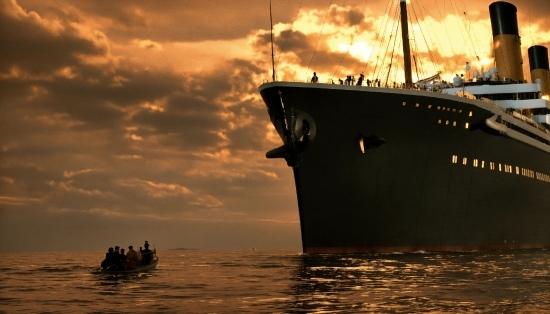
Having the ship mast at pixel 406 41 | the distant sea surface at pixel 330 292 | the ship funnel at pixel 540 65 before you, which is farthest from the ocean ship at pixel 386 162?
the ship funnel at pixel 540 65

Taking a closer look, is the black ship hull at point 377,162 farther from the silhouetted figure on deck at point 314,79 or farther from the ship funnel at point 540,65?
the ship funnel at point 540,65

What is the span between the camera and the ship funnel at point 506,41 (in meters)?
73.6

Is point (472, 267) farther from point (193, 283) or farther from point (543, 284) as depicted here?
point (193, 283)

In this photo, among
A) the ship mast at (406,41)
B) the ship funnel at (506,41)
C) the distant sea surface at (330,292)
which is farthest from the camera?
the ship funnel at (506,41)

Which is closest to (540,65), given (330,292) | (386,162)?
(386,162)

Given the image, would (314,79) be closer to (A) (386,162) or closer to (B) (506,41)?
(A) (386,162)

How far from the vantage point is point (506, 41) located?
74.0 metres

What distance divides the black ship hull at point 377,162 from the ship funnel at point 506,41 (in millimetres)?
28714

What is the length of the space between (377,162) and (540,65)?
48.2 meters

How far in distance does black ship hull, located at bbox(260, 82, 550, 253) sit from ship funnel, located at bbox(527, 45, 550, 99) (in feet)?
125

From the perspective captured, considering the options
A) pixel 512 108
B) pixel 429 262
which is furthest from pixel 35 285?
pixel 512 108

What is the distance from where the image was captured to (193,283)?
33.6m

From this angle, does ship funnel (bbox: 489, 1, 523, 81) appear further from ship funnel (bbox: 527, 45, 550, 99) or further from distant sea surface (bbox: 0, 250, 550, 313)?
distant sea surface (bbox: 0, 250, 550, 313)

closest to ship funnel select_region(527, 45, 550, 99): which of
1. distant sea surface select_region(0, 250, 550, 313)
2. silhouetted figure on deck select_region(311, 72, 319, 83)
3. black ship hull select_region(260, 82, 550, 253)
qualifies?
black ship hull select_region(260, 82, 550, 253)
